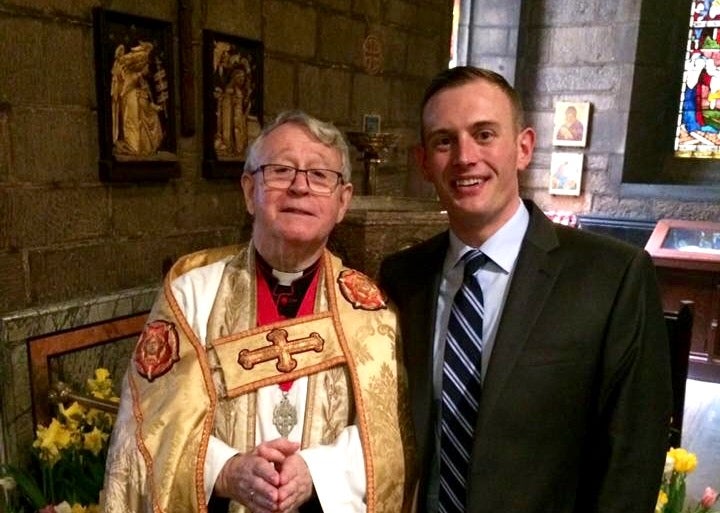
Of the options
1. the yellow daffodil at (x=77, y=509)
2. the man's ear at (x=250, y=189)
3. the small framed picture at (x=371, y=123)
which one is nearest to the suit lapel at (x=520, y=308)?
the man's ear at (x=250, y=189)

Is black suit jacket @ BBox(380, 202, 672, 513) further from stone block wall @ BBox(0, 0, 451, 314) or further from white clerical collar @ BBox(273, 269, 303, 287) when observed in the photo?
stone block wall @ BBox(0, 0, 451, 314)

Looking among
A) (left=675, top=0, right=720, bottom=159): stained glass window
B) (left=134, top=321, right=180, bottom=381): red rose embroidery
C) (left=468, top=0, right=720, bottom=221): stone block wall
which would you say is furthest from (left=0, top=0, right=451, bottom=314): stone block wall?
(left=675, top=0, right=720, bottom=159): stained glass window

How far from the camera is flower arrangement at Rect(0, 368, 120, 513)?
2117 mm

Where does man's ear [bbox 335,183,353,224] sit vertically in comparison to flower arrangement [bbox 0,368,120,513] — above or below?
above

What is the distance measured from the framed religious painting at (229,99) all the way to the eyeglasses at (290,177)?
151cm

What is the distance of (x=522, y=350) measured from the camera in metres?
1.42

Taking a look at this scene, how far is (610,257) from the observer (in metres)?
1.45

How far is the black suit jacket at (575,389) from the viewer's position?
1.40 metres

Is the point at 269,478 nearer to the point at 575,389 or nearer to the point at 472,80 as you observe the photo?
the point at 575,389

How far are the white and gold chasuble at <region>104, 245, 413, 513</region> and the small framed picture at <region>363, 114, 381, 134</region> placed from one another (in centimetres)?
257

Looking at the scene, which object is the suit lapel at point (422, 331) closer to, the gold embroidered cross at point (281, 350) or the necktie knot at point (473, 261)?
the necktie knot at point (473, 261)

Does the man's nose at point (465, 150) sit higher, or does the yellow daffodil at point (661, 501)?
the man's nose at point (465, 150)

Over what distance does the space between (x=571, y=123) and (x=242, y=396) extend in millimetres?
5723

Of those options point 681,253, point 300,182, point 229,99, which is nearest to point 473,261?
point 300,182
